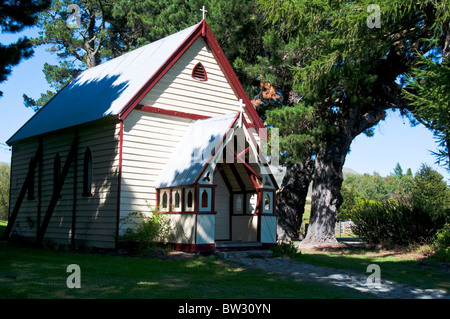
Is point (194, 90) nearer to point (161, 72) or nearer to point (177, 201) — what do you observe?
point (161, 72)

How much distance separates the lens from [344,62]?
20016mm

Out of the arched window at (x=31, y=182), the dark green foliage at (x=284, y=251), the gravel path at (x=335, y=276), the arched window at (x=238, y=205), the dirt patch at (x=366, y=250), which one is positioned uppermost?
the arched window at (x=31, y=182)

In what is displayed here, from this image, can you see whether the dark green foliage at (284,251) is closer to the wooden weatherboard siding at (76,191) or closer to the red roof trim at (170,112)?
the wooden weatherboard siding at (76,191)

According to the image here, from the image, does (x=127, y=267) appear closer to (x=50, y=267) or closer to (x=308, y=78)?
(x=50, y=267)

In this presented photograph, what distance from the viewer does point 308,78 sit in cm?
2020

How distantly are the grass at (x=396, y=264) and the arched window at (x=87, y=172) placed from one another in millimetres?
7863

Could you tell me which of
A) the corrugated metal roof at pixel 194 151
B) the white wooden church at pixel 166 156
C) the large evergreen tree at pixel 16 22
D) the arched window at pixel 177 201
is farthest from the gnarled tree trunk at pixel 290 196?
the large evergreen tree at pixel 16 22

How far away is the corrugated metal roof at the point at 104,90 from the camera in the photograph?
58.5 ft

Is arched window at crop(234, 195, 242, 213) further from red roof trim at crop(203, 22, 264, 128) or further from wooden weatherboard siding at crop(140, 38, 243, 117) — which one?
red roof trim at crop(203, 22, 264, 128)

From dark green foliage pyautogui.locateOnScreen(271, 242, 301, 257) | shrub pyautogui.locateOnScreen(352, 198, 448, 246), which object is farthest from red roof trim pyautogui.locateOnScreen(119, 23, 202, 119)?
shrub pyautogui.locateOnScreen(352, 198, 448, 246)

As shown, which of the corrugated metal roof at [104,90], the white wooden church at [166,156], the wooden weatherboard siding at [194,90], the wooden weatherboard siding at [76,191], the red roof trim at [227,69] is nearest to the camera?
the white wooden church at [166,156]

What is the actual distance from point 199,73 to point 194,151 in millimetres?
3718

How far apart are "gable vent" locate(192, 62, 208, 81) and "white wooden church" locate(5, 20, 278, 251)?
0.04 metres
